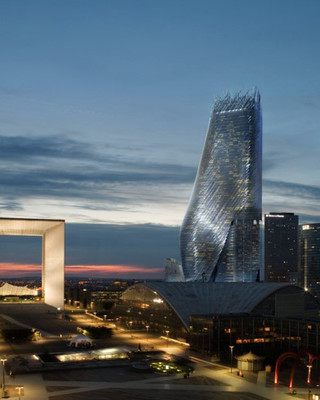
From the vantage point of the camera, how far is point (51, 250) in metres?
112

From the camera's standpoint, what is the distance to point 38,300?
11812 cm

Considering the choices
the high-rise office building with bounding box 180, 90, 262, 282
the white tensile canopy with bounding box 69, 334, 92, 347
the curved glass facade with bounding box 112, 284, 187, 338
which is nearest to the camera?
the white tensile canopy with bounding box 69, 334, 92, 347

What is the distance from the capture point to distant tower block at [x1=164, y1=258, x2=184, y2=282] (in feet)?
592

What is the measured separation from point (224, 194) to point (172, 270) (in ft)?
122

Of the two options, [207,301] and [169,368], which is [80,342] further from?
[207,301]

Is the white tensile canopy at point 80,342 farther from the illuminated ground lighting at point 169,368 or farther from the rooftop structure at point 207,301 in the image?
the illuminated ground lighting at point 169,368

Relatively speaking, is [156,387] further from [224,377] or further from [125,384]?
[224,377]

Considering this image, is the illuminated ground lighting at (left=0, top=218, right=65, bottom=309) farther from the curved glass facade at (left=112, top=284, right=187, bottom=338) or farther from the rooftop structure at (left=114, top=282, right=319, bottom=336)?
the rooftop structure at (left=114, top=282, right=319, bottom=336)

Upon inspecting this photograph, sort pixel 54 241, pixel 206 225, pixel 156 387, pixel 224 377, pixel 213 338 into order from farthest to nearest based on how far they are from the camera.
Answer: pixel 206 225 < pixel 54 241 < pixel 213 338 < pixel 224 377 < pixel 156 387

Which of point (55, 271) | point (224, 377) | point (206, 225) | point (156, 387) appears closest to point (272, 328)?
point (224, 377)

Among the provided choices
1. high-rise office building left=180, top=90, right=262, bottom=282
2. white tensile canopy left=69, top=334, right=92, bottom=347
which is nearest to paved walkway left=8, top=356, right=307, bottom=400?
white tensile canopy left=69, top=334, right=92, bottom=347

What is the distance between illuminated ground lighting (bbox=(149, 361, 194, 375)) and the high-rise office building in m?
102

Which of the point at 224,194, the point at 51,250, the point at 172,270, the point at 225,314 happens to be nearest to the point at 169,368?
the point at 225,314

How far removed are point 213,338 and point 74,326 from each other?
31279 millimetres
